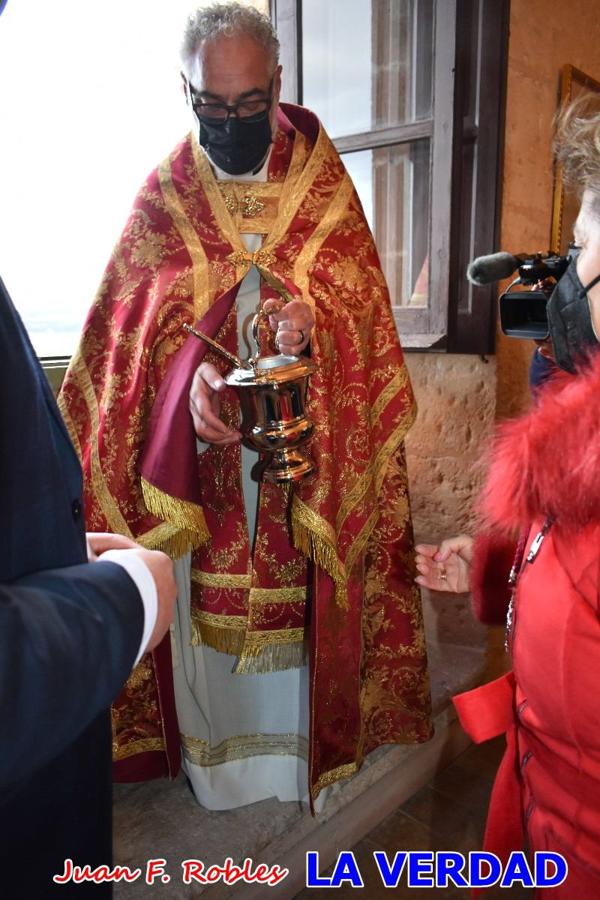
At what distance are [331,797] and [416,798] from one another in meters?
0.46

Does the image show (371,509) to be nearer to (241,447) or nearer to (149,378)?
(241,447)

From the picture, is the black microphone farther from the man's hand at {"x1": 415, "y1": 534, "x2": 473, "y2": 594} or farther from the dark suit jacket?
the dark suit jacket

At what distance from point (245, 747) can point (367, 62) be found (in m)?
2.40

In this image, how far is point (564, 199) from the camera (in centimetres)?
247

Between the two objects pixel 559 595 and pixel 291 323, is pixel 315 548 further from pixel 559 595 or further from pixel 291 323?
pixel 559 595

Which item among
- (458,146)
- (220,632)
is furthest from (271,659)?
(458,146)

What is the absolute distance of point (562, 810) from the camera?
0.94 m

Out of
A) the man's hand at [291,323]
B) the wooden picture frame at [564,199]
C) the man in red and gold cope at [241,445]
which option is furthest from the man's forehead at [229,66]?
the wooden picture frame at [564,199]

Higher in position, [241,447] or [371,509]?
[241,447]

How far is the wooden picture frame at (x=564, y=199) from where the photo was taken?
95.1 inches

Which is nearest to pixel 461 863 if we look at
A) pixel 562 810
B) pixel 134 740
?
pixel 134 740

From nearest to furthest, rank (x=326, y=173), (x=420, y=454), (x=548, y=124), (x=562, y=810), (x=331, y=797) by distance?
(x=562, y=810), (x=326, y=173), (x=331, y=797), (x=548, y=124), (x=420, y=454)

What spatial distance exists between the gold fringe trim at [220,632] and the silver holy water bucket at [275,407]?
0.49 metres

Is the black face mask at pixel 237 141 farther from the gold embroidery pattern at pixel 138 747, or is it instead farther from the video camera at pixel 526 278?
the gold embroidery pattern at pixel 138 747
